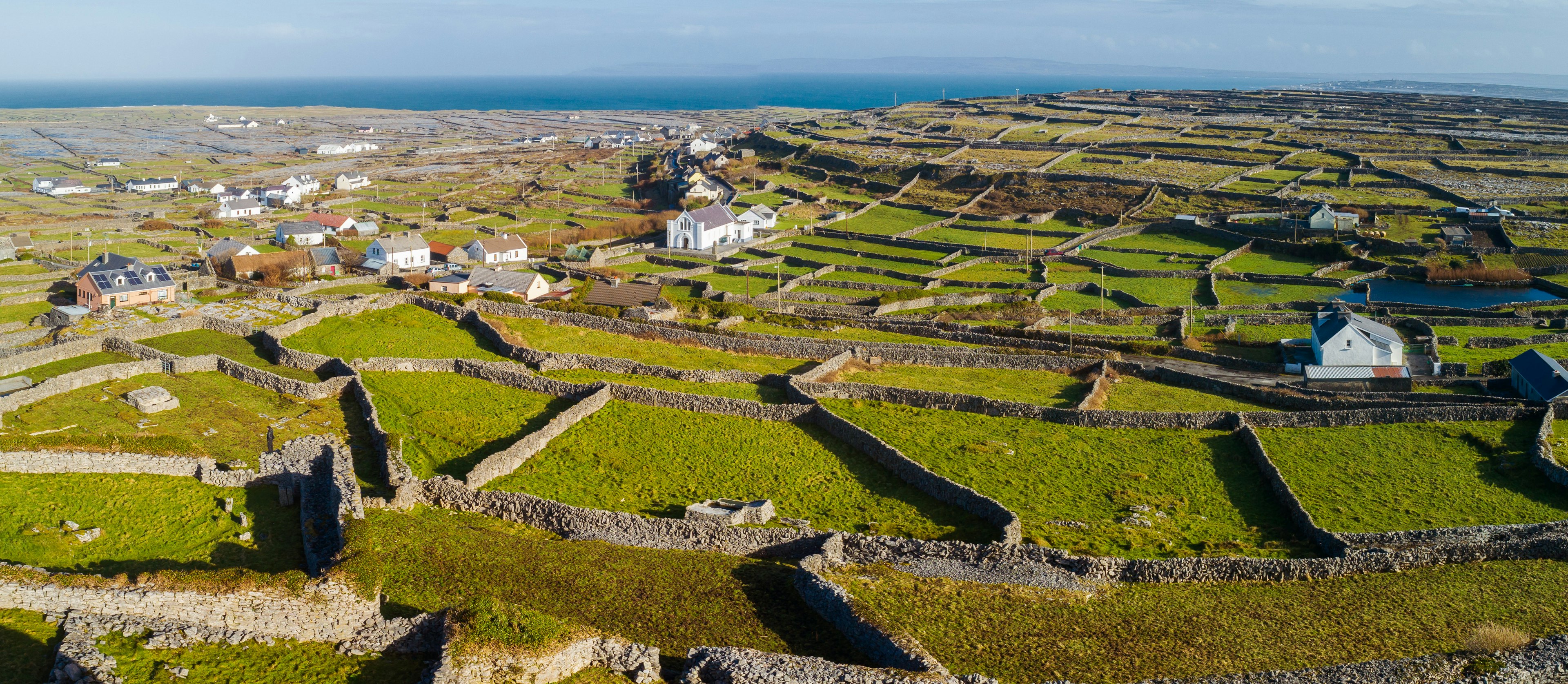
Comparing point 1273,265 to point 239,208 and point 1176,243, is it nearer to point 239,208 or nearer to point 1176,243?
point 1176,243

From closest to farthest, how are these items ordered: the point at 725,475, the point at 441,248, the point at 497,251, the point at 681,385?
the point at 725,475 → the point at 681,385 → the point at 497,251 → the point at 441,248

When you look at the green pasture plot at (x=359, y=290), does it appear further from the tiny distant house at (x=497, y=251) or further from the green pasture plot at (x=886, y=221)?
the green pasture plot at (x=886, y=221)

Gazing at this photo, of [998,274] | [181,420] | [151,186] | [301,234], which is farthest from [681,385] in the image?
[151,186]

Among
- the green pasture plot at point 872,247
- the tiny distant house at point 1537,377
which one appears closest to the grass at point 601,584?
the tiny distant house at point 1537,377

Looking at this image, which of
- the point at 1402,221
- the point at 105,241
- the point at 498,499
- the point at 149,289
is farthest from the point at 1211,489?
the point at 105,241

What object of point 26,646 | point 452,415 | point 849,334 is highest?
point 26,646

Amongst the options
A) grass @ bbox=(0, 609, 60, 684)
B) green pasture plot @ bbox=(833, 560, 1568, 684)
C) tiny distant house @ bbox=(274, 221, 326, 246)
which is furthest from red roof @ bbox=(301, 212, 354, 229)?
green pasture plot @ bbox=(833, 560, 1568, 684)

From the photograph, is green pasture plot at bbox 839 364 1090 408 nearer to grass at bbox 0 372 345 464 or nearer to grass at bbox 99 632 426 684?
grass at bbox 0 372 345 464
